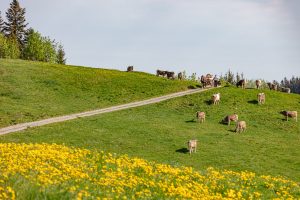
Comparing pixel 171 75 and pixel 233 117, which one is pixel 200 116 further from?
pixel 171 75

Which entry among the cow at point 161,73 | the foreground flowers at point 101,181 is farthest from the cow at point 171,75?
the foreground flowers at point 101,181

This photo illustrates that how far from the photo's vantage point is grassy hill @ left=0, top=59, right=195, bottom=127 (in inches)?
2179

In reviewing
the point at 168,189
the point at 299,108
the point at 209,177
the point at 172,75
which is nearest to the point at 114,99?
the point at 172,75

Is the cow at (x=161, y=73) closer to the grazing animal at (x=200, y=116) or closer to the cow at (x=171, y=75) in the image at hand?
the cow at (x=171, y=75)

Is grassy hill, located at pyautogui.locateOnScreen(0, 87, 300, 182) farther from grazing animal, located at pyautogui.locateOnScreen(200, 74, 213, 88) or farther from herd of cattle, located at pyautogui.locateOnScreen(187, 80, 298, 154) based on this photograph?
grazing animal, located at pyautogui.locateOnScreen(200, 74, 213, 88)

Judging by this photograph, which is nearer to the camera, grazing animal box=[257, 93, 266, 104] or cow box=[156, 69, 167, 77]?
grazing animal box=[257, 93, 266, 104]

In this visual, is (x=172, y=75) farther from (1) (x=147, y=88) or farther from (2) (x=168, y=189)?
(2) (x=168, y=189)

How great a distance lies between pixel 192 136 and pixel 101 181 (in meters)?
31.9

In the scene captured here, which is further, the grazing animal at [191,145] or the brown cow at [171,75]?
the brown cow at [171,75]

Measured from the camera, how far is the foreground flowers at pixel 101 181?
1247 cm

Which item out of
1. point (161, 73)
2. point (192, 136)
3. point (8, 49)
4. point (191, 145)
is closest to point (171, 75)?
point (161, 73)

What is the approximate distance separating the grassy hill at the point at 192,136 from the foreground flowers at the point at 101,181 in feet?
39.2

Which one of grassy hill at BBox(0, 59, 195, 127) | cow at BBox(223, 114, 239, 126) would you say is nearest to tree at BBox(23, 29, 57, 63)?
grassy hill at BBox(0, 59, 195, 127)

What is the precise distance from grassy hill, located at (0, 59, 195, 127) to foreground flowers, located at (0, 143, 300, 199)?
3286 cm
